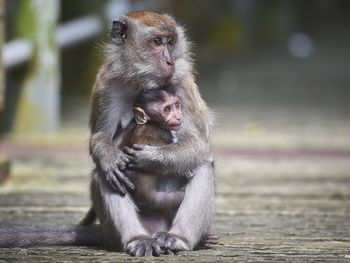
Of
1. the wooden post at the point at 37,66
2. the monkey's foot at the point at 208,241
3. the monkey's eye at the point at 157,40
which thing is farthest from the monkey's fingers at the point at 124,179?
the wooden post at the point at 37,66

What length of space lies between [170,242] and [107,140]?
61cm

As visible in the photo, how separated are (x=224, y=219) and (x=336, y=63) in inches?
567

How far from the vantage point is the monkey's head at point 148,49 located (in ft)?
16.4

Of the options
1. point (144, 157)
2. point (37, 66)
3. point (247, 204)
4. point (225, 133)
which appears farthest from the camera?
point (225, 133)

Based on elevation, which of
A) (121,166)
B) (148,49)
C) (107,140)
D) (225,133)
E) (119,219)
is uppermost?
(225,133)

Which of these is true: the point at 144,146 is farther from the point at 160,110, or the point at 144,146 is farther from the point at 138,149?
the point at 160,110

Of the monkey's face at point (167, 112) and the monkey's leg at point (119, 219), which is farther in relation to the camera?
the monkey's face at point (167, 112)

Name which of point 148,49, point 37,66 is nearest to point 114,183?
point 148,49

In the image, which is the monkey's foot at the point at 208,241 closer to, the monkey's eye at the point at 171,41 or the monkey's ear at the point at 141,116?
the monkey's ear at the point at 141,116

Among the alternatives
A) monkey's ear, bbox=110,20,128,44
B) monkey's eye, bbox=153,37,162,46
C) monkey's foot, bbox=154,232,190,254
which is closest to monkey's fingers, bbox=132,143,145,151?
monkey's foot, bbox=154,232,190,254

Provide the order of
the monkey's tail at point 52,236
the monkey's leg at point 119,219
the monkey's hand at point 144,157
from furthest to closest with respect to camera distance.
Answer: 1. the monkey's tail at point 52,236
2. the monkey's hand at point 144,157
3. the monkey's leg at point 119,219

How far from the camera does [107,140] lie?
16.4 feet

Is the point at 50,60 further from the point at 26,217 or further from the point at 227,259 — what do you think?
the point at 227,259

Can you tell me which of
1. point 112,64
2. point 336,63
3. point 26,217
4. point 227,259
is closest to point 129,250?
point 227,259
